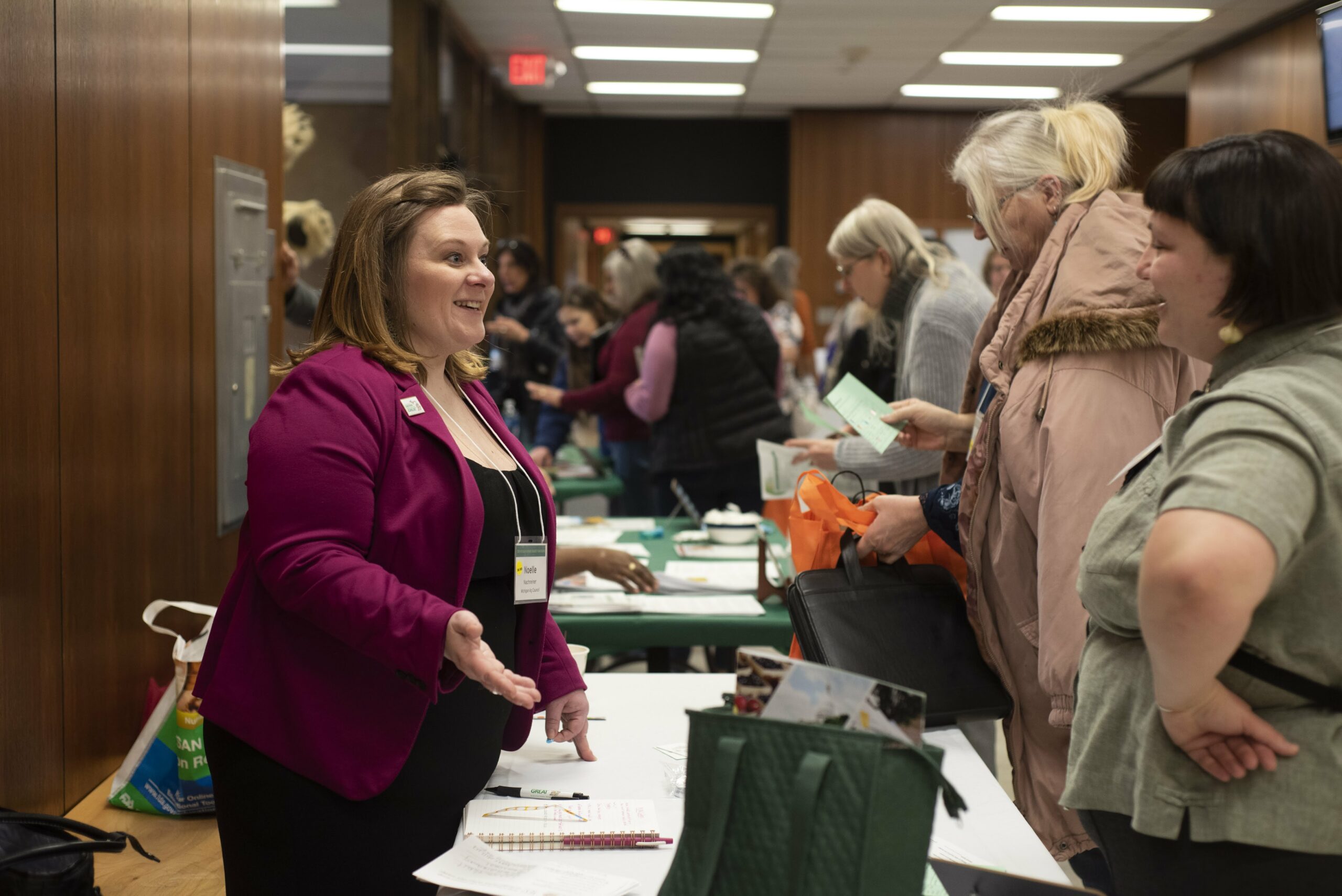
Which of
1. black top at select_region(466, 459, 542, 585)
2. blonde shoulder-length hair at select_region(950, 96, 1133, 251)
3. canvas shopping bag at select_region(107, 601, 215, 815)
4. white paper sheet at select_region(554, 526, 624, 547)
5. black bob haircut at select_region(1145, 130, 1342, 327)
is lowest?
canvas shopping bag at select_region(107, 601, 215, 815)

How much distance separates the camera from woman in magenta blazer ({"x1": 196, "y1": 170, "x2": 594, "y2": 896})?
→ 1329 millimetres

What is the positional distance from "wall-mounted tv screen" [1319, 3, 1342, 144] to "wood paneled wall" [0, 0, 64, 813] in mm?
5984

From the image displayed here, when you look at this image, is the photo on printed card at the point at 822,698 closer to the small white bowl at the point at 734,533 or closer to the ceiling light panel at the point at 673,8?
the small white bowl at the point at 734,533

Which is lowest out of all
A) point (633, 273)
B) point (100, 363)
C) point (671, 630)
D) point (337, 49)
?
point (671, 630)

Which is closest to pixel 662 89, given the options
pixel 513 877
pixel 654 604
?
pixel 654 604

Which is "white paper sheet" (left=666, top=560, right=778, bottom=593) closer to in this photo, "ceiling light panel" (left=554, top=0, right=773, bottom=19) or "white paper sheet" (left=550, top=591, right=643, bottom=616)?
"white paper sheet" (left=550, top=591, right=643, bottom=616)

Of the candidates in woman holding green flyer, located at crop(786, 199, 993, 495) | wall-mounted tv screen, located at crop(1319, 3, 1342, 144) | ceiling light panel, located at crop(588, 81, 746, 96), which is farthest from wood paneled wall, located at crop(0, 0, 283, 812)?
ceiling light panel, located at crop(588, 81, 746, 96)

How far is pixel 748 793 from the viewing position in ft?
3.29

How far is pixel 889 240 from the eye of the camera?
320cm

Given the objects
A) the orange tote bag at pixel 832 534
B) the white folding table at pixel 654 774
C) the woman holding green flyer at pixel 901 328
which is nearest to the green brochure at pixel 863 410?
the orange tote bag at pixel 832 534

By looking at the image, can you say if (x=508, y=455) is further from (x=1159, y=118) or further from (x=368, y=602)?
(x=1159, y=118)

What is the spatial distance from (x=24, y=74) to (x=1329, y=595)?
2.02 m

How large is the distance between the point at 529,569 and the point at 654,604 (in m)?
1.14

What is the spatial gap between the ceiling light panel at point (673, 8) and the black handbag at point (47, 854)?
6697mm
